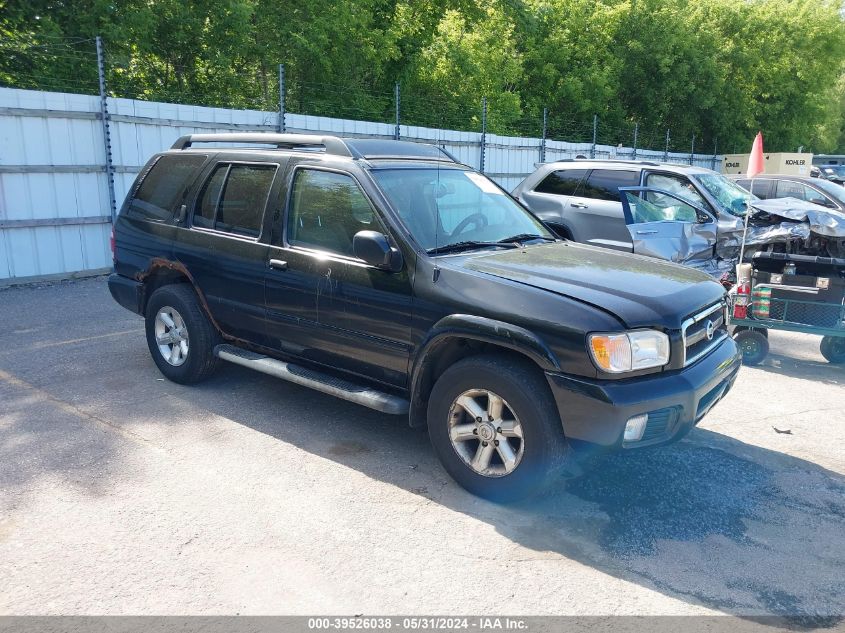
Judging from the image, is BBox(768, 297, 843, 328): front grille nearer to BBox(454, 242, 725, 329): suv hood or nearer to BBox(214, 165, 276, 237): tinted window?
BBox(454, 242, 725, 329): suv hood

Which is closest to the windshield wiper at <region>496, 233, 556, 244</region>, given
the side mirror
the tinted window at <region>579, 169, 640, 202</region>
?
the side mirror

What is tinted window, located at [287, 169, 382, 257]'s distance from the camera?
182 inches

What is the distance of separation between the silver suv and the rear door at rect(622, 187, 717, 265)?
0.05 feet

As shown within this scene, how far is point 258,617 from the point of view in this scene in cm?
304

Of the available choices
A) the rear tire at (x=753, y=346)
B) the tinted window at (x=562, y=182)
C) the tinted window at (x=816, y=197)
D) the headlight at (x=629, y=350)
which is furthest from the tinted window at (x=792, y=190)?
the headlight at (x=629, y=350)

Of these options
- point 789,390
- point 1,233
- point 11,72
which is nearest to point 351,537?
point 789,390

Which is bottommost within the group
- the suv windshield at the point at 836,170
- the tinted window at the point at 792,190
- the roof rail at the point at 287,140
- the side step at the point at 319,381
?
the side step at the point at 319,381

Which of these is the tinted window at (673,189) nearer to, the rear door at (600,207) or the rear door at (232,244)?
the rear door at (600,207)

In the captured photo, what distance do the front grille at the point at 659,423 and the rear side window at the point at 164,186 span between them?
388 centimetres

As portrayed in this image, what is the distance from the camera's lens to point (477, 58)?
24.4 metres

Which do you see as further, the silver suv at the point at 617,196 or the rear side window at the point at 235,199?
the silver suv at the point at 617,196

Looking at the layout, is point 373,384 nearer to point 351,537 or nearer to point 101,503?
point 351,537

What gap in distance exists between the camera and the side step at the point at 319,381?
437 centimetres

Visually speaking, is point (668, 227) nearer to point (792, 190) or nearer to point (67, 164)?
point (792, 190)
